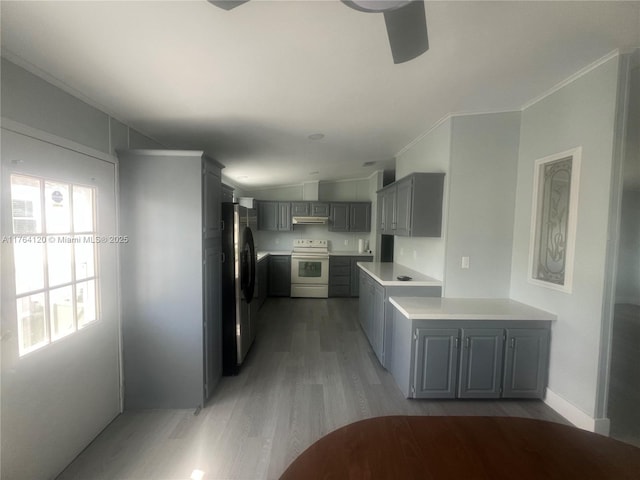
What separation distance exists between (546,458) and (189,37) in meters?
2.21

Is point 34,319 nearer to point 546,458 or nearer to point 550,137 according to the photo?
point 546,458

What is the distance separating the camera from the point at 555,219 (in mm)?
2121

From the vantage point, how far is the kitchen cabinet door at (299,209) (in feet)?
18.7

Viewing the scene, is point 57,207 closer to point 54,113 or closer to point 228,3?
point 54,113

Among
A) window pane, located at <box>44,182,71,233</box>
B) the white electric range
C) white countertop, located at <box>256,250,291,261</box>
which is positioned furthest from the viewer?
the white electric range

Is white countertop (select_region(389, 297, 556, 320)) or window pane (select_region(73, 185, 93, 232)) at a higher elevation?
window pane (select_region(73, 185, 93, 232))

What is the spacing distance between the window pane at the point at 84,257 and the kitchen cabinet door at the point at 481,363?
2931 millimetres

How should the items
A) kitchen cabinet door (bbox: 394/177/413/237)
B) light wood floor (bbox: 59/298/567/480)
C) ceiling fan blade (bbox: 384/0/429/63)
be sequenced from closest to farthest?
ceiling fan blade (bbox: 384/0/429/63), light wood floor (bbox: 59/298/567/480), kitchen cabinet door (bbox: 394/177/413/237)

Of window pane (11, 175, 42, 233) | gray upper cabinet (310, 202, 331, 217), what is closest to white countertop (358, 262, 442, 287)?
gray upper cabinet (310, 202, 331, 217)

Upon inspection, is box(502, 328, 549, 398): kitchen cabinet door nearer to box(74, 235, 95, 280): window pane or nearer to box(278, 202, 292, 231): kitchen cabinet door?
box(74, 235, 95, 280): window pane

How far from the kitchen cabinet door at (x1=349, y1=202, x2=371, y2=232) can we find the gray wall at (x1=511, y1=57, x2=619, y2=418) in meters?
3.58

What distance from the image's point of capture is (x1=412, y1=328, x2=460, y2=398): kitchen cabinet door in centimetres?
215

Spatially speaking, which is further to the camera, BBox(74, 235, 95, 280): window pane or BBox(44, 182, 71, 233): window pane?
BBox(74, 235, 95, 280): window pane

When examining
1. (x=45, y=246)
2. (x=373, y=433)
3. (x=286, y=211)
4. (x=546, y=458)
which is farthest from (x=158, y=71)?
(x=286, y=211)
